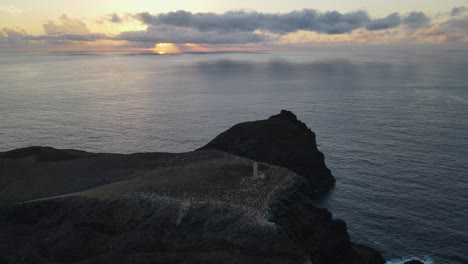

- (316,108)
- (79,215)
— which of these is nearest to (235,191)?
(79,215)

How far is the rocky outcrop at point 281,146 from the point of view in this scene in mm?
86875

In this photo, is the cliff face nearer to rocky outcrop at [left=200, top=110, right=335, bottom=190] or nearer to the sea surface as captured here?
the sea surface

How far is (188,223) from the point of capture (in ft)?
146

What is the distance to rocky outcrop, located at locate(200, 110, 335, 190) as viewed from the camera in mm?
86875

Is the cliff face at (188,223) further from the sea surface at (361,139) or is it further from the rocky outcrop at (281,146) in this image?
the rocky outcrop at (281,146)

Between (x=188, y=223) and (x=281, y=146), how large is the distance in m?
47.1

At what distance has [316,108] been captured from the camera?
16900 centimetres

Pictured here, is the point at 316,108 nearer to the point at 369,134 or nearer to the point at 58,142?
the point at 369,134

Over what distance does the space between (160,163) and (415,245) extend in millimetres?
39069

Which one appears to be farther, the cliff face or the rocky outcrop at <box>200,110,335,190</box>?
the rocky outcrop at <box>200,110,335,190</box>

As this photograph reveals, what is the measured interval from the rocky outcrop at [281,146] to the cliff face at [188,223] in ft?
88.1

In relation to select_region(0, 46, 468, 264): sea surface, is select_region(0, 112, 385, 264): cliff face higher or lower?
higher

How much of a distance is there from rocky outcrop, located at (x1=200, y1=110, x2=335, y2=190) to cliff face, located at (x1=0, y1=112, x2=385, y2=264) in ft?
88.1

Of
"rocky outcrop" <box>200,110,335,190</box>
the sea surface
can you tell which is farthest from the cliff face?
"rocky outcrop" <box>200,110,335,190</box>
